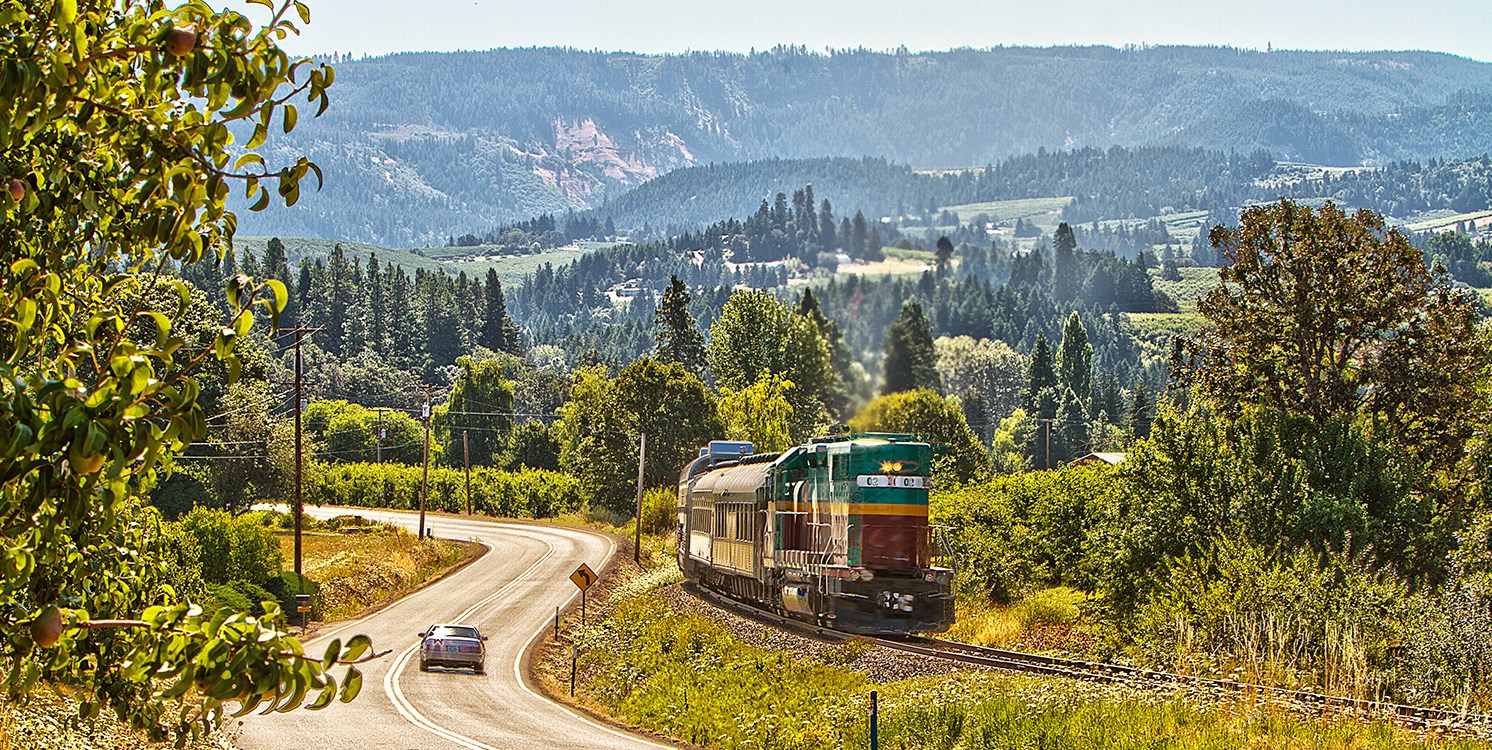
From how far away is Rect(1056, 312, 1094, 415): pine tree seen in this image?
18175 centimetres

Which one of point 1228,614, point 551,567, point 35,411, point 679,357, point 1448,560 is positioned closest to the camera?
point 35,411

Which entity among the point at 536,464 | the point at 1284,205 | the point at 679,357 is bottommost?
the point at 536,464

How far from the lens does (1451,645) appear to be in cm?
2339

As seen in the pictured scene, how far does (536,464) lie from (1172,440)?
11901cm

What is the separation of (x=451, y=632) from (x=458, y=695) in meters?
6.39

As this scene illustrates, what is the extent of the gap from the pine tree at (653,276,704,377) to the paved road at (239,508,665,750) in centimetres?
6498

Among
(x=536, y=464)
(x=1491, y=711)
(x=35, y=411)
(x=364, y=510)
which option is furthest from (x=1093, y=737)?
(x=536, y=464)

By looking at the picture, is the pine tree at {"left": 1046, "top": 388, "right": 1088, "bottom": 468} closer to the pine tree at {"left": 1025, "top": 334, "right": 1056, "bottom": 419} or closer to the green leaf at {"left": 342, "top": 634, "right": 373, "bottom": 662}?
the pine tree at {"left": 1025, "top": 334, "right": 1056, "bottom": 419}

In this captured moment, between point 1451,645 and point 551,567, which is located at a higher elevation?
point 1451,645

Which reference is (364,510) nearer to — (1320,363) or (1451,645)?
(1320,363)

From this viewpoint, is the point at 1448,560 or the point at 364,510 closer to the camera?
the point at 1448,560

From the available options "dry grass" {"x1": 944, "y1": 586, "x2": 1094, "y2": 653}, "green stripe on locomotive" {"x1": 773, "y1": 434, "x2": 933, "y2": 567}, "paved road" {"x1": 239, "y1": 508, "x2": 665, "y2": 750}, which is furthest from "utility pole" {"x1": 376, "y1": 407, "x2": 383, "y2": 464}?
"green stripe on locomotive" {"x1": 773, "y1": 434, "x2": 933, "y2": 567}

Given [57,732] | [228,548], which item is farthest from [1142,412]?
[57,732]

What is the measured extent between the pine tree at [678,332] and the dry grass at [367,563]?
55.0m
